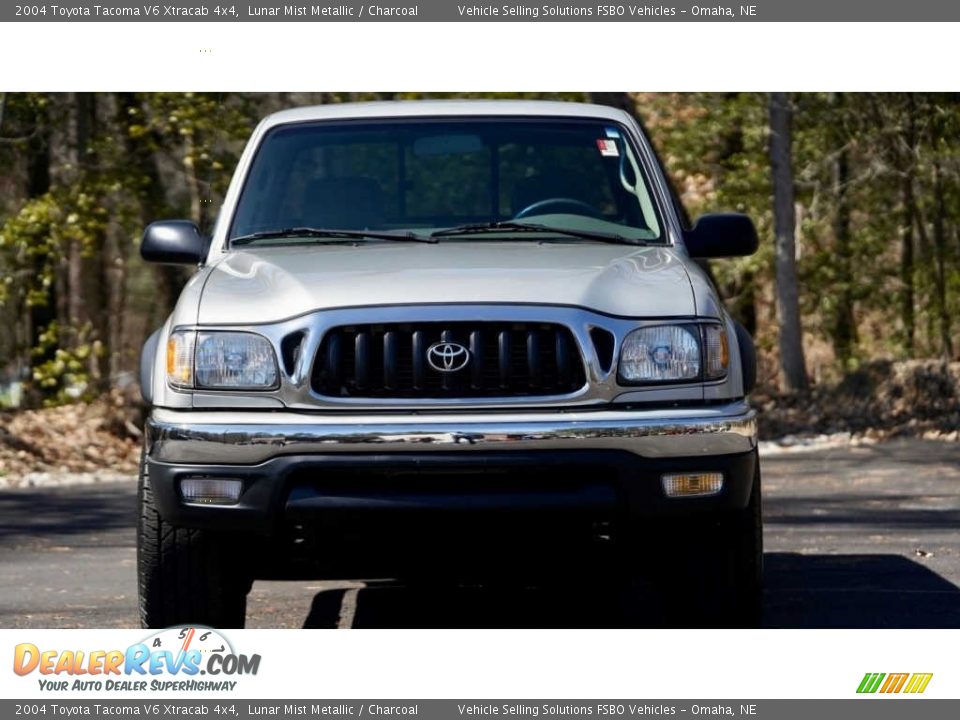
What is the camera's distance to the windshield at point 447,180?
635cm

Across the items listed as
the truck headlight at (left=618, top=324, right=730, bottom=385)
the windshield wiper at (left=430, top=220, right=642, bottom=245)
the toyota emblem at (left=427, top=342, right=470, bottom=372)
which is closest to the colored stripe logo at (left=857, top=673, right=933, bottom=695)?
the truck headlight at (left=618, top=324, right=730, bottom=385)

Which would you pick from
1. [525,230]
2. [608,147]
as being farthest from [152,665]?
[608,147]

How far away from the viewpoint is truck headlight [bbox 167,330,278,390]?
5137mm

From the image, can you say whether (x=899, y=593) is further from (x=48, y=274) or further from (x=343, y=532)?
(x=48, y=274)

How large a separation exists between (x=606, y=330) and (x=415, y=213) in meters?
1.47

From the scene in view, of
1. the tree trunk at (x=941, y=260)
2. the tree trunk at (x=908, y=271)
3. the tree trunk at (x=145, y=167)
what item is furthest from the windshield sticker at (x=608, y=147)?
the tree trunk at (x=908, y=271)

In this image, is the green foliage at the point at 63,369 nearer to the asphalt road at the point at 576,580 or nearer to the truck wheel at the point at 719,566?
the asphalt road at the point at 576,580

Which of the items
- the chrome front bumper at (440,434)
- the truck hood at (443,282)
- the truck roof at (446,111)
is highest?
A: the truck roof at (446,111)

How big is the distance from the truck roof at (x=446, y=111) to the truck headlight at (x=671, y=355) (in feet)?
5.77

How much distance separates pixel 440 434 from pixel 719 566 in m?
1.04

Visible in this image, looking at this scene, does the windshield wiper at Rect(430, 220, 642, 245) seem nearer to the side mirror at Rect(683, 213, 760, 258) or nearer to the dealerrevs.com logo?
the side mirror at Rect(683, 213, 760, 258)

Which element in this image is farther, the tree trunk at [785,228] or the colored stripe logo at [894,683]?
the tree trunk at [785,228]

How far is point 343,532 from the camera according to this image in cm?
502

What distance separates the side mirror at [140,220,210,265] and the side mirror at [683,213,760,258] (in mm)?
1752
